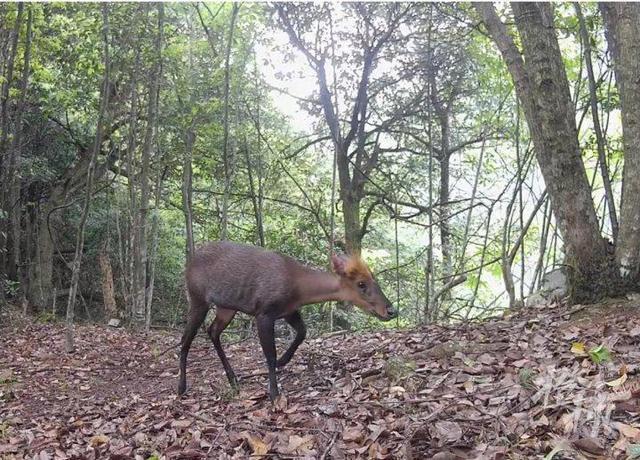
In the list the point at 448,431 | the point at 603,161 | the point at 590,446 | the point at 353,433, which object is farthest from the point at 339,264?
the point at 603,161

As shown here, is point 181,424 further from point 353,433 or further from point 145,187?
point 145,187

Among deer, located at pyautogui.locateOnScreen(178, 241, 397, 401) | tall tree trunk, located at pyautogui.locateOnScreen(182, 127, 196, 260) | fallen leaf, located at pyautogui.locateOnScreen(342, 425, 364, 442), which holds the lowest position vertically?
fallen leaf, located at pyautogui.locateOnScreen(342, 425, 364, 442)

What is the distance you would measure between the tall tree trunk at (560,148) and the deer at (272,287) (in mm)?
1686

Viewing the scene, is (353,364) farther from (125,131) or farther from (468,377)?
(125,131)

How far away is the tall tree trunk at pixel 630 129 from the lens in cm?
497

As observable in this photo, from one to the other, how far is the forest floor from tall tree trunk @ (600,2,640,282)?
0.40 m

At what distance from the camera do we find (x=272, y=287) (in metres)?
4.83

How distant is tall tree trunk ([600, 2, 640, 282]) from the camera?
4.97 m

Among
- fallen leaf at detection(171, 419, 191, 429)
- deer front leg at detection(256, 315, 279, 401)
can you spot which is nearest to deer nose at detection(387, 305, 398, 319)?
deer front leg at detection(256, 315, 279, 401)

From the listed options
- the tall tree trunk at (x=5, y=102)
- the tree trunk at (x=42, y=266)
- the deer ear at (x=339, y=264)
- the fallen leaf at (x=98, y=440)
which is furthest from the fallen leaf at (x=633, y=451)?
the tree trunk at (x=42, y=266)

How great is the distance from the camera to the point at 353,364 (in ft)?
17.0

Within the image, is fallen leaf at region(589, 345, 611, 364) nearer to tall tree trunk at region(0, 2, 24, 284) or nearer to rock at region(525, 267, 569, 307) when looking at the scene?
rock at region(525, 267, 569, 307)

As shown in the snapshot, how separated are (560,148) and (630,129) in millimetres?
517

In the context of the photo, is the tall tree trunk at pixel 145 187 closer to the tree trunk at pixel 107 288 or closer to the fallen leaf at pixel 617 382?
the tree trunk at pixel 107 288
